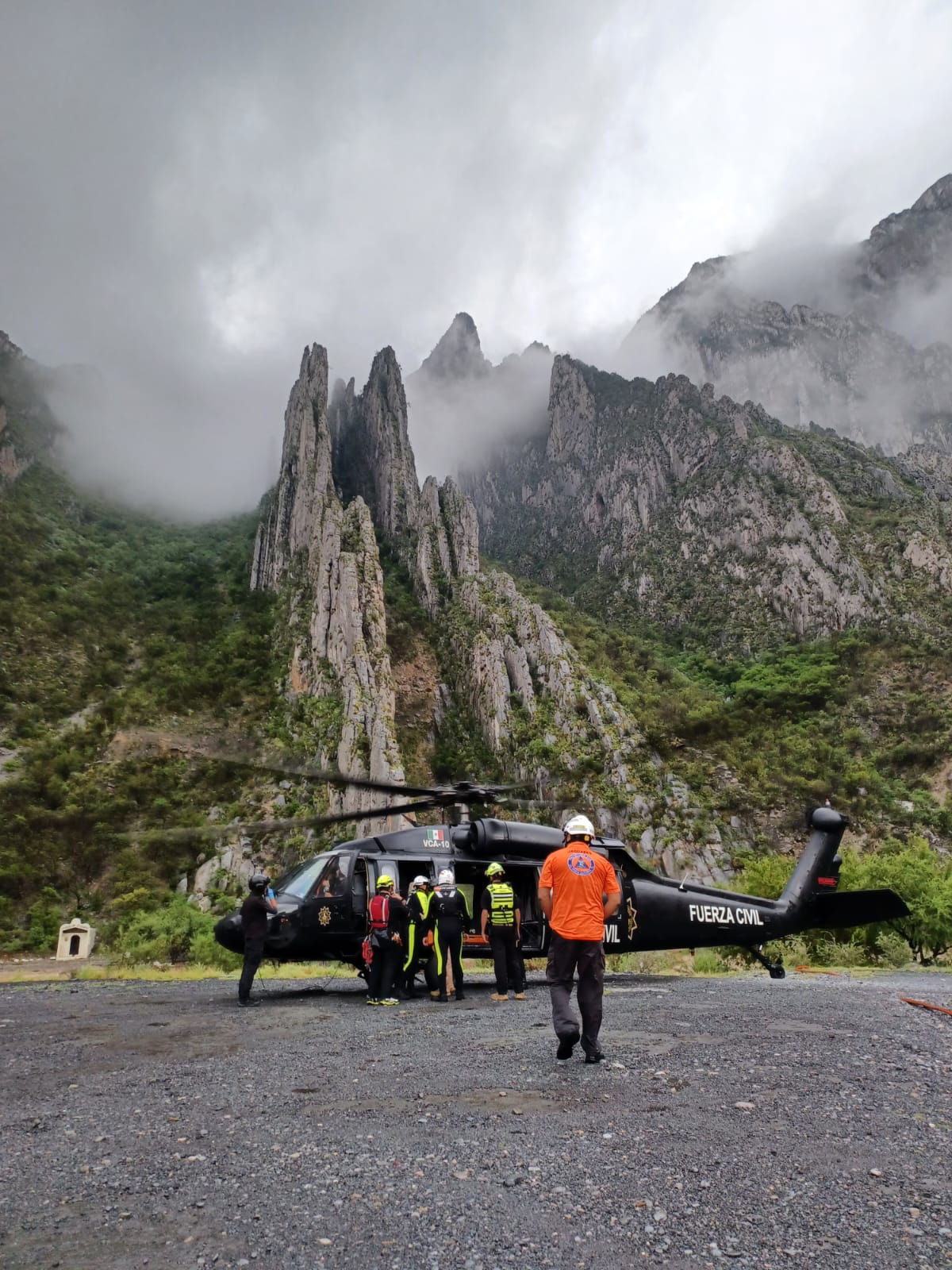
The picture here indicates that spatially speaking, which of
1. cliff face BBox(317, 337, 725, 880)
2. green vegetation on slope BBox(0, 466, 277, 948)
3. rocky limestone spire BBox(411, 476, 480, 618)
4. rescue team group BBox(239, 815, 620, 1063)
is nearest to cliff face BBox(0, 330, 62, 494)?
green vegetation on slope BBox(0, 466, 277, 948)

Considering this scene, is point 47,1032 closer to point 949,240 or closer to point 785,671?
point 785,671

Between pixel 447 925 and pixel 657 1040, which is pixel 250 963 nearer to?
pixel 447 925

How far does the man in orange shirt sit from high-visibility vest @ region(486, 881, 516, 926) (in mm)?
3361

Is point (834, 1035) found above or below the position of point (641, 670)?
below

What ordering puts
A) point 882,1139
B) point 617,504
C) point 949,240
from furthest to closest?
point 949,240, point 617,504, point 882,1139

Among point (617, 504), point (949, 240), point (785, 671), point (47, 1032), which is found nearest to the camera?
point (47, 1032)

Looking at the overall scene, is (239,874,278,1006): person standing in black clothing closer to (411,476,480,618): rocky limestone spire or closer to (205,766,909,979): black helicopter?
(205,766,909,979): black helicopter

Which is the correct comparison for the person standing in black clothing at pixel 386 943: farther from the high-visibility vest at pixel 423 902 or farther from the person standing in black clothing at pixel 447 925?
the person standing in black clothing at pixel 447 925

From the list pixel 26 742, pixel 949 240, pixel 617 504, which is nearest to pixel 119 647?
pixel 26 742

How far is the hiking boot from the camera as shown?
15.6ft

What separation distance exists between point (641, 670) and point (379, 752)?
30.2 m

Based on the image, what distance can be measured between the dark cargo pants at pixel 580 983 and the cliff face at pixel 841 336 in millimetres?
144074

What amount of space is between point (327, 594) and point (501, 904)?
→ 4602cm

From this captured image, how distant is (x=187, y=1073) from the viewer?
4.86 metres
